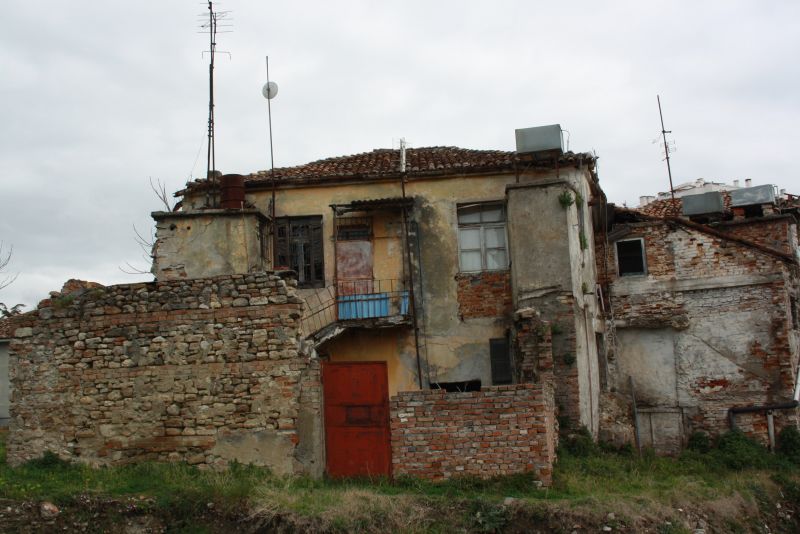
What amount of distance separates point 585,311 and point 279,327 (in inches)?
297

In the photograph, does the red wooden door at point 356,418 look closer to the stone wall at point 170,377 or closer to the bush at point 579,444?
the stone wall at point 170,377

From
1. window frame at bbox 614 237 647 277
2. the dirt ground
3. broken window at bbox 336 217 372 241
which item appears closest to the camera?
the dirt ground

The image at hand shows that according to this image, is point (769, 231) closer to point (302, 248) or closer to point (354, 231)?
point (354, 231)

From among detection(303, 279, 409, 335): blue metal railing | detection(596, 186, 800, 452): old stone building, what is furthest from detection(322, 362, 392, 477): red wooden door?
detection(596, 186, 800, 452): old stone building

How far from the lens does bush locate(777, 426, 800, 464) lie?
16906mm

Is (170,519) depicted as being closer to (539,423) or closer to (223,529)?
(223,529)

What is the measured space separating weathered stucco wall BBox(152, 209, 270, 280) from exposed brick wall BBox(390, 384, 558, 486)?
6.59m

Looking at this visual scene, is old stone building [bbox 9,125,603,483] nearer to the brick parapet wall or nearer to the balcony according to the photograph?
the balcony

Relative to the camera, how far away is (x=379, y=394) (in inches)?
512

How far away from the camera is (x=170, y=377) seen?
13.5 metres

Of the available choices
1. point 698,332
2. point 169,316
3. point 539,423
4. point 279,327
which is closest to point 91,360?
point 169,316

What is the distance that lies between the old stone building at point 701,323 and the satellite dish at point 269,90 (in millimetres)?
8753

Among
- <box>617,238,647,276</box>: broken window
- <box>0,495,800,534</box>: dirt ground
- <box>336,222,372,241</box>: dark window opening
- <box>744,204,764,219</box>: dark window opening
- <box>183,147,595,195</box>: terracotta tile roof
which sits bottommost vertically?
<box>0,495,800,534</box>: dirt ground

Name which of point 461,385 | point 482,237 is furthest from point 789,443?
point 482,237
